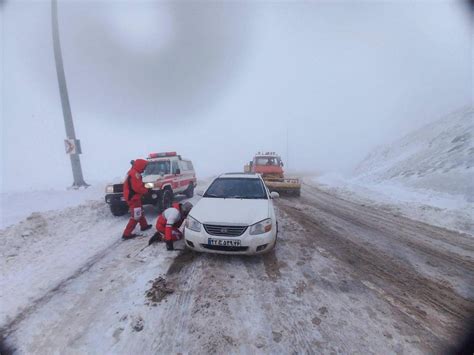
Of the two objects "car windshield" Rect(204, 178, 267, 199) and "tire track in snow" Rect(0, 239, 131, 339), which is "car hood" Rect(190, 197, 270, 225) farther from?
"tire track in snow" Rect(0, 239, 131, 339)

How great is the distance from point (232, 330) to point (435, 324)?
2.56 meters

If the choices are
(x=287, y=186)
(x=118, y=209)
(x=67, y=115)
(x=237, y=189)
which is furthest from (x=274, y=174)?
(x=67, y=115)

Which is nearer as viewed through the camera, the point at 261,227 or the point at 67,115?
the point at 261,227

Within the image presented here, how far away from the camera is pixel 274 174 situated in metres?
12.5

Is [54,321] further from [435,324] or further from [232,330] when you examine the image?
[435,324]

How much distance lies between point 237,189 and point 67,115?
36.4ft

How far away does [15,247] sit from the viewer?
15.5 ft

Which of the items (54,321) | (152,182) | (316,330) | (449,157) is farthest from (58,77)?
(449,157)

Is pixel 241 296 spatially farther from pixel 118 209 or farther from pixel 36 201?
pixel 36 201

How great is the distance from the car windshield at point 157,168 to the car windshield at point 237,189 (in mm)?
3232

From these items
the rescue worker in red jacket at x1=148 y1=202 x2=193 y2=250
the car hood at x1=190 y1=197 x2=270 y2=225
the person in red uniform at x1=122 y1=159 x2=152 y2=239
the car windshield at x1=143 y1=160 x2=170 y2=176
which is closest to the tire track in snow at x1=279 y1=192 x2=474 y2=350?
the car hood at x1=190 y1=197 x2=270 y2=225

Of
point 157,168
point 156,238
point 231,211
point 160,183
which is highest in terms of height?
point 157,168

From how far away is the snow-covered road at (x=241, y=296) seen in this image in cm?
237

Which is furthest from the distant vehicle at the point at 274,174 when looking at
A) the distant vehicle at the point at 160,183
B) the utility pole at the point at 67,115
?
the utility pole at the point at 67,115
